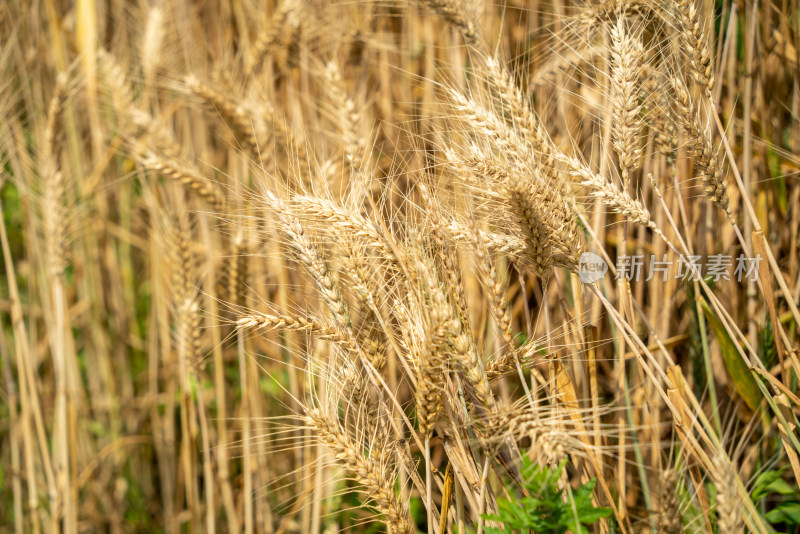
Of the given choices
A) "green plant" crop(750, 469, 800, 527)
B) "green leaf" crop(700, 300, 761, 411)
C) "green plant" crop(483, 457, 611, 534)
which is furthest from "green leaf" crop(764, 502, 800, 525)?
"green plant" crop(483, 457, 611, 534)

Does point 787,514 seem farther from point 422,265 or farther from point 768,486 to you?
point 422,265

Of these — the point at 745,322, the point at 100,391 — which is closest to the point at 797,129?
the point at 745,322

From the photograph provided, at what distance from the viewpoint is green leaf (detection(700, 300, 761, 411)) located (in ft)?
2.94

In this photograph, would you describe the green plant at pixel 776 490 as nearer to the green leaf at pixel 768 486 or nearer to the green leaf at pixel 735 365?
the green leaf at pixel 768 486

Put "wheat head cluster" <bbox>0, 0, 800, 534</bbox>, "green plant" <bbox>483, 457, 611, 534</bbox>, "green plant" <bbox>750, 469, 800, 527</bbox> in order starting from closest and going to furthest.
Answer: "green plant" <bbox>483, 457, 611, 534</bbox>, "wheat head cluster" <bbox>0, 0, 800, 534</bbox>, "green plant" <bbox>750, 469, 800, 527</bbox>

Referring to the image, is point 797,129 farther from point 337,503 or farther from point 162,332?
point 162,332

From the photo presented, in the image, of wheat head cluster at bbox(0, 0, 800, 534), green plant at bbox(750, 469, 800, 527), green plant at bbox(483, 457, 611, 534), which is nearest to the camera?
green plant at bbox(483, 457, 611, 534)

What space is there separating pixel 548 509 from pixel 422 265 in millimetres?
336

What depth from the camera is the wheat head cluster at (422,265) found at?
0.75 m

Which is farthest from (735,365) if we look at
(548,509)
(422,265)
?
(422,265)

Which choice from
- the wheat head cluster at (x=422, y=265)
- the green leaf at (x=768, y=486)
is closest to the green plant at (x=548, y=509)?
the wheat head cluster at (x=422, y=265)

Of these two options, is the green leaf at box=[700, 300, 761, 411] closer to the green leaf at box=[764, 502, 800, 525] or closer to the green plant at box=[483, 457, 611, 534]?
the green leaf at box=[764, 502, 800, 525]

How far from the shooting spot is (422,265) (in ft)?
2.27

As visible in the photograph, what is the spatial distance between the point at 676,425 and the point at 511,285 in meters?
0.67
